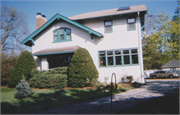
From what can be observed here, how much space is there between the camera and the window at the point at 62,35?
1617cm

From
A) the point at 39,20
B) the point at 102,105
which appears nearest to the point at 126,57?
the point at 102,105

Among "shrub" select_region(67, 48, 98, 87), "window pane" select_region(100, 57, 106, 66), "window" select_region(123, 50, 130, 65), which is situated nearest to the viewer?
"shrub" select_region(67, 48, 98, 87)

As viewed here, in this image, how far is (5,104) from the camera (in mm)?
7164

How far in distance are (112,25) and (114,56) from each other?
134 inches

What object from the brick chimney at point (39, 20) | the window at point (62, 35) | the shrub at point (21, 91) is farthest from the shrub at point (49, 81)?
the brick chimney at point (39, 20)

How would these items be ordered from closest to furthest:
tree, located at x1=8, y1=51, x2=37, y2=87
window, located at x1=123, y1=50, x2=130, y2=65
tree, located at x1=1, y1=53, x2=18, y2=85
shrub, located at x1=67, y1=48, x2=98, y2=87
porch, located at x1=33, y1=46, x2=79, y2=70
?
1. shrub, located at x1=67, y1=48, x2=98, y2=87
2. tree, located at x1=8, y1=51, x2=37, y2=87
3. tree, located at x1=1, y1=53, x2=18, y2=85
4. window, located at x1=123, y1=50, x2=130, y2=65
5. porch, located at x1=33, y1=46, x2=79, y2=70

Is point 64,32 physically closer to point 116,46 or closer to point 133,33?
point 116,46

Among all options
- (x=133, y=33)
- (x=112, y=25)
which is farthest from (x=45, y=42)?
(x=133, y=33)

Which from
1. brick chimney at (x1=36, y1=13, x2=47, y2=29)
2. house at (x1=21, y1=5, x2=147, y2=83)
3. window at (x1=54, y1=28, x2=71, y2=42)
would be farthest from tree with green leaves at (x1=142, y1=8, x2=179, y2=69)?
brick chimney at (x1=36, y1=13, x2=47, y2=29)

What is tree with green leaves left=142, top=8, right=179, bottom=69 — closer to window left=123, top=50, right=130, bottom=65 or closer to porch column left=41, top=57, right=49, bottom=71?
window left=123, top=50, right=130, bottom=65

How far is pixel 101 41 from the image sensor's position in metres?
15.4

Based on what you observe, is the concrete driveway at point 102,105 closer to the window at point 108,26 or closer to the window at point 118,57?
the window at point 118,57

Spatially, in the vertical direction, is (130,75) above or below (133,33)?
below

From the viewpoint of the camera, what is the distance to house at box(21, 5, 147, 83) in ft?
47.5
